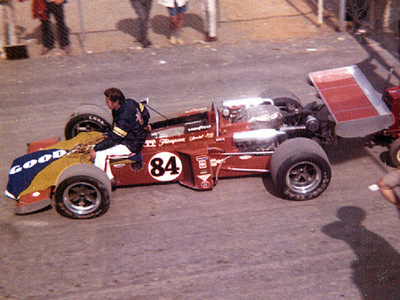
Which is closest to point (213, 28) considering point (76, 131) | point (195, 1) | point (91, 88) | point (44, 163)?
point (195, 1)

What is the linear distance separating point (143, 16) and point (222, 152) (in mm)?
7342

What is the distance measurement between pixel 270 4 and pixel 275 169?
986 cm

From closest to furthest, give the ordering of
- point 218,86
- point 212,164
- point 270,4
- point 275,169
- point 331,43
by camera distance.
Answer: point 275,169 < point 212,164 < point 218,86 < point 331,43 < point 270,4

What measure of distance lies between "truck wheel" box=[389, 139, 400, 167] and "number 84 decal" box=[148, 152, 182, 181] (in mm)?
3035

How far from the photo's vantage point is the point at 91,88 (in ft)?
34.8

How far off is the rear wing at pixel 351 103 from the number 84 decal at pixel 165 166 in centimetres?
216

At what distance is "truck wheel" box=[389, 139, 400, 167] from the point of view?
674cm

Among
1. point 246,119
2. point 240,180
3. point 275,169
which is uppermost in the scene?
point 246,119

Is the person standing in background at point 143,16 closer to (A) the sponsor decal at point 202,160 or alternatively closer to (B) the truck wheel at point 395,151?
(A) the sponsor decal at point 202,160

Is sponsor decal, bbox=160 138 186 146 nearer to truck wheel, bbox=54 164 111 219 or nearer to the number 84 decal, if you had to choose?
the number 84 decal

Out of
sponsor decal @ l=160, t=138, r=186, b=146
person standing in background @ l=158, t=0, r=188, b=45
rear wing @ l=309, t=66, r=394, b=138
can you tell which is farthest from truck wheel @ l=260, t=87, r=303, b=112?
person standing in background @ l=158, t=0, r=188, b=45

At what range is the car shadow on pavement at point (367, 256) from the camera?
16.2 ft

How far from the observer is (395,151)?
6.75 metres

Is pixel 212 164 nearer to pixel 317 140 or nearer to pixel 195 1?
pixel 317 140
